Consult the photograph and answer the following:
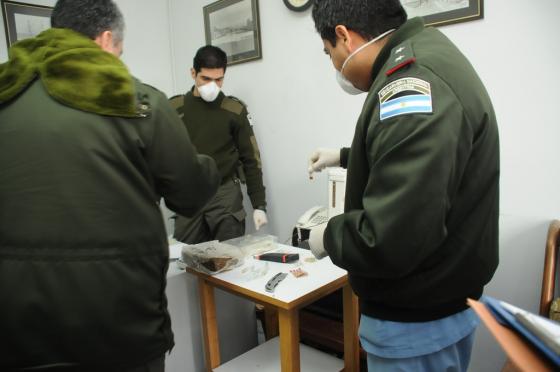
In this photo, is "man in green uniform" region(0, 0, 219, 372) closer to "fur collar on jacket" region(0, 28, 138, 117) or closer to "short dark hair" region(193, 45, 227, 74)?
"fur collar on jacket" region(0, 28, 138, 117)

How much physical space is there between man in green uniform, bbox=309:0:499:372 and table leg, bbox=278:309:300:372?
405 millimetres

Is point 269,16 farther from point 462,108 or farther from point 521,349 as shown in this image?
point 521,349

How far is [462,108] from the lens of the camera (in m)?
0.71

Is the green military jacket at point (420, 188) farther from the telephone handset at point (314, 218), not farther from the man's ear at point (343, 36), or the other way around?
the telephone handset at point (314, 218)

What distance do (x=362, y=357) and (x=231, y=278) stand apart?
2.51 feet

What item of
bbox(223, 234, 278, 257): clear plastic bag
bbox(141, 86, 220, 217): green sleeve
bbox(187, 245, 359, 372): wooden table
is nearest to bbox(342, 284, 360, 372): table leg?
bbox(187, 245, 359, 372): wooden table

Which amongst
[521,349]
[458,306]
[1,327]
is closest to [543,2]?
[458,306]

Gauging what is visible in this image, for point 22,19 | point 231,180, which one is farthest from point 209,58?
point 22,19

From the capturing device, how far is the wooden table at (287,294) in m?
1.29

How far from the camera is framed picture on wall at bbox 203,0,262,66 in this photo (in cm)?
240

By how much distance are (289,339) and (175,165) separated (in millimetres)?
700

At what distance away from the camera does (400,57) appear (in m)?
0.79

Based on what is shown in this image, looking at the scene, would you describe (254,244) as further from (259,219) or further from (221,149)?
(221,149)

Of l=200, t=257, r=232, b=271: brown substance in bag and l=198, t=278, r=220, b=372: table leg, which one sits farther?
l=198, t=278, r=220, b=372: table leg
